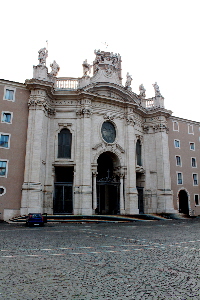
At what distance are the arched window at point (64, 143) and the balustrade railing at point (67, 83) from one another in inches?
219

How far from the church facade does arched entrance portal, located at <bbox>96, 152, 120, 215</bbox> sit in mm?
127

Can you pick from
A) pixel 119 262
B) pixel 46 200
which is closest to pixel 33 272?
pixel 119 262

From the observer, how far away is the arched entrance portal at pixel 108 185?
32969 mm

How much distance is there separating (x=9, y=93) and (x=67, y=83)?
7.82m

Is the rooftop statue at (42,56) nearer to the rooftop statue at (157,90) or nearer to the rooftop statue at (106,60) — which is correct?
the rooftop statue at (106,60)

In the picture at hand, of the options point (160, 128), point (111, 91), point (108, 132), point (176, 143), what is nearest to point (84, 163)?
point (108, 132)

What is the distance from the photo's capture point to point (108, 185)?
34844 millimetres

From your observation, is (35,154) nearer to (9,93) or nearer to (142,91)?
(9,93)

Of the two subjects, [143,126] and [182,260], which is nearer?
[182,260]

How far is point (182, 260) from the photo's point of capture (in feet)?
24.9

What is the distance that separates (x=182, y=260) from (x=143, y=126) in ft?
106

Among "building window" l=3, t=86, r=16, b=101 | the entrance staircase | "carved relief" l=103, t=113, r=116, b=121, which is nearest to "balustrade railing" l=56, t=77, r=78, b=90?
"carved relief" l=103, t=113, r=116, b=121

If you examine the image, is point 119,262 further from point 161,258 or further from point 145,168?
point 145,168

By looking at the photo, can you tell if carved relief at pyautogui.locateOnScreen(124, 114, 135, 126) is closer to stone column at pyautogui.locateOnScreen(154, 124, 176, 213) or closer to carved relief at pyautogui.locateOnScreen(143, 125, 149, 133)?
carved relief at pyautogui.locateOnScreen(143, 125, 149, 133)
